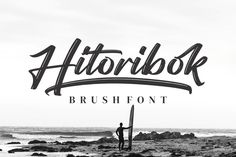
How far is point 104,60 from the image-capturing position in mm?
35156

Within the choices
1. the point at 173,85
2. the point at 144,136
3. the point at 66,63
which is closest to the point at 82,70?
the point at 66,63

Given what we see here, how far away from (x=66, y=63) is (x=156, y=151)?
32.5 ft

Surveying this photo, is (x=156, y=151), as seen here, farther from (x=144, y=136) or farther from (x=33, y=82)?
(x=144, y=136)

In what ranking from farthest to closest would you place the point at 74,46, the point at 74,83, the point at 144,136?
1. the point at 144,136
2. the point at 74,83
3. the point at 74,46

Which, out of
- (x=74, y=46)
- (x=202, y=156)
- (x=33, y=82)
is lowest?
(x=202, y=156)

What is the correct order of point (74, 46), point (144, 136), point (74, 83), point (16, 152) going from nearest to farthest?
point (74, 46) < point (74, 83) < point (16, 152) < point (144, 136)

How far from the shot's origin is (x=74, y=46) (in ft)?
112

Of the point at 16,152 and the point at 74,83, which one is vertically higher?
the point at 74,83

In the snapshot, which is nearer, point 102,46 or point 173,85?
point 102,46

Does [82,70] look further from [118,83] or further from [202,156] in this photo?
[202,156]

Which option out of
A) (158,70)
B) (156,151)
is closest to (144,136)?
(156,151)

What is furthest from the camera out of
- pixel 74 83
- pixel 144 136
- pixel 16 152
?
pixel 144 136

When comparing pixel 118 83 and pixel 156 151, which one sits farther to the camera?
pixel 156 151

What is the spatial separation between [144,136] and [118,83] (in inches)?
1153
